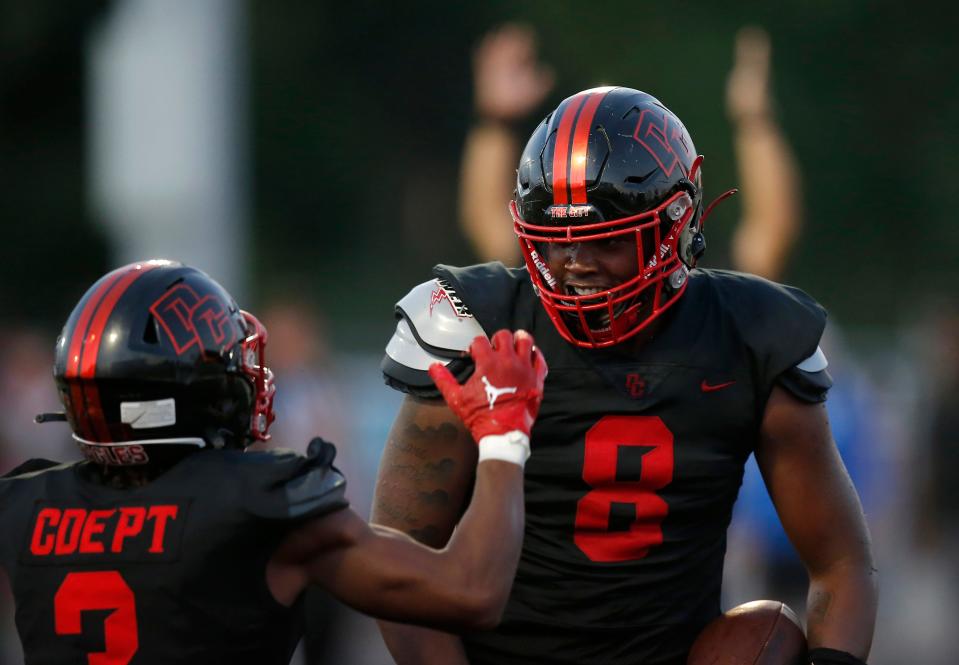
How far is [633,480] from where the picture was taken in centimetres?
347

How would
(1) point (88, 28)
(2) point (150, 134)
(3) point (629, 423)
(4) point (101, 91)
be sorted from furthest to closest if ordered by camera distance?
(1) point (88, 28)
(4) point (101, 91)
(2) point (150, 134)
(3) point (629, 423)

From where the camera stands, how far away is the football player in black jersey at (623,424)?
3477mm

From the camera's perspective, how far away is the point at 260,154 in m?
20.9

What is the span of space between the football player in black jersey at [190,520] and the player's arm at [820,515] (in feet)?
2.61

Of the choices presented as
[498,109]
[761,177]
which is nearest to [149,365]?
[498,109]

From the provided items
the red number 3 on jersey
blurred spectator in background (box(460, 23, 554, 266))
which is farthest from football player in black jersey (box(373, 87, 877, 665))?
blurred spectator in background (box(460, 23, 554, 266))

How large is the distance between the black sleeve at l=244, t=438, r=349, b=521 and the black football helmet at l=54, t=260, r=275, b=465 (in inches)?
6.4

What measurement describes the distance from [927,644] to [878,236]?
11.4 m

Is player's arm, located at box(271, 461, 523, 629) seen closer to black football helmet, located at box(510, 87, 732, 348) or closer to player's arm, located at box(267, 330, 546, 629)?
player's arm, located at box(267, 330, 546, 629)

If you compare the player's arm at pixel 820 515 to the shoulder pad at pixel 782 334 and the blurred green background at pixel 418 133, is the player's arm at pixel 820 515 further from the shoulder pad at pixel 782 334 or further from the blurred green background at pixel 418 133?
the blurred green background at pixel 418 133

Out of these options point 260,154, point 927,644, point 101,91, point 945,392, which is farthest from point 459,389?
point 260,154

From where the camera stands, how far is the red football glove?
9.91ft

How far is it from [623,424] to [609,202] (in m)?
0.51

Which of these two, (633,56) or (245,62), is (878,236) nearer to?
(633,56)
